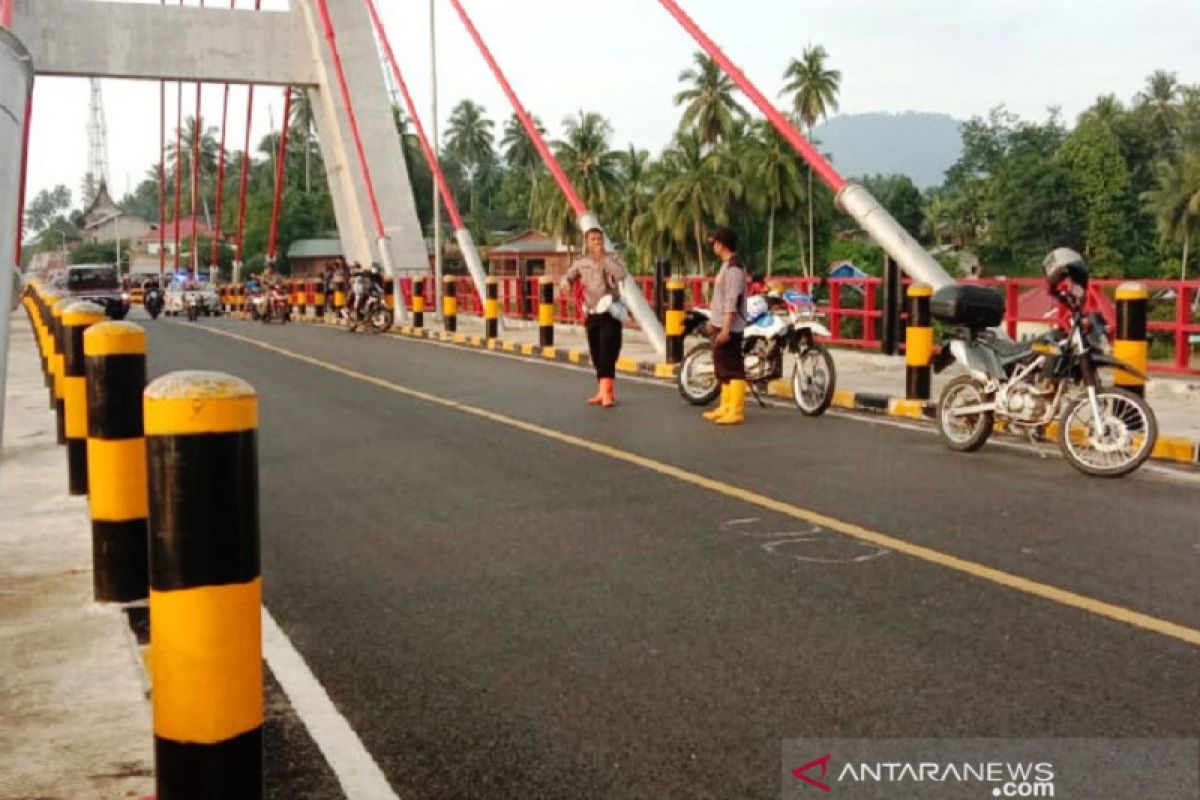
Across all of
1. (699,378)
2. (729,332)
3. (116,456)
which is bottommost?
(699,378)

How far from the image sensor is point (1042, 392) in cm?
862

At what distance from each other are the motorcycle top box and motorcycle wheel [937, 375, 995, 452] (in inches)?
16.0

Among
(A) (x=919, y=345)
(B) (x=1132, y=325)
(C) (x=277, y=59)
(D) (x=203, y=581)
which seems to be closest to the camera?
(D) (x=203, y=581)

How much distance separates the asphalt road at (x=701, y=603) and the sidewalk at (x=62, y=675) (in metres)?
0.60

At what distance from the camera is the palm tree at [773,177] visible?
239 ft

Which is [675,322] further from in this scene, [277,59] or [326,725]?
[277,59]

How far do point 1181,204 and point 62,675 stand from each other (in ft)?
254

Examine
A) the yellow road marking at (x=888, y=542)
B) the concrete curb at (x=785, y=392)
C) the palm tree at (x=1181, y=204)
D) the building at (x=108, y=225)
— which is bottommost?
the yellow road marking at (x=888, y=542)

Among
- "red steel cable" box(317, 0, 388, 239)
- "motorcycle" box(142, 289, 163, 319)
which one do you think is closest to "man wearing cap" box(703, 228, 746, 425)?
"red steel cable" box(317, 0, 388, 239)

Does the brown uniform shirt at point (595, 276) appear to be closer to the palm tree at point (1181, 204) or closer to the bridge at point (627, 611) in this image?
the bridge at point (627, 611)

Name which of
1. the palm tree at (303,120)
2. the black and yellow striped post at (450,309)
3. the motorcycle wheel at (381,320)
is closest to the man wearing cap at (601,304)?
the black and yellow striped post at (450,309)

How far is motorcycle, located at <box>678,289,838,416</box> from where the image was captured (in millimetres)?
11148

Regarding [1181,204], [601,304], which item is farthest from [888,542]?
[1181,204]

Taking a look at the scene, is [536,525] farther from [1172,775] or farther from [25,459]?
[25,459]
